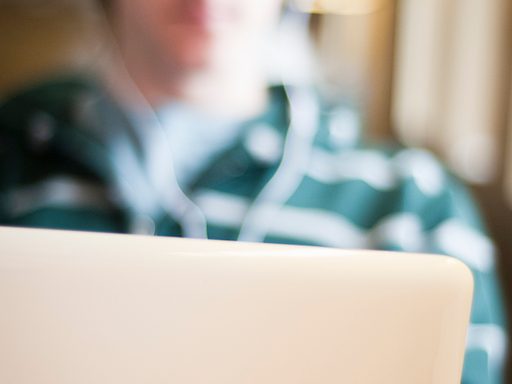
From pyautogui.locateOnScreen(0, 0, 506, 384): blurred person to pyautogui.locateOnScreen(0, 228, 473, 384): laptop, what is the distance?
0.33 m

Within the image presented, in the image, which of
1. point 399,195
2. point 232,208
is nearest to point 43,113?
point 232,208

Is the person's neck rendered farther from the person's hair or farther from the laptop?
the laptop

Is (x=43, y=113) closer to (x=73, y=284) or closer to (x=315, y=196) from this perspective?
(x=315, y=196)

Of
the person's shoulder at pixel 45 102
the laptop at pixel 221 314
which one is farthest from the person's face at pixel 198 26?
the laptop at pixel 221 314

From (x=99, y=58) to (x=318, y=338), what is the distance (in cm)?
67

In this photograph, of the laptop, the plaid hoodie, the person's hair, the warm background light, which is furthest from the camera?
the warm background light

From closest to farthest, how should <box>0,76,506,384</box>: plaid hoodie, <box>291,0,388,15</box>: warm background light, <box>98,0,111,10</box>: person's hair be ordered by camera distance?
<box>0,76,506,384</box>: plaid hoodie → <box>98,0,111,10</box>: person's hair → <box>291,0,388,15</box>: warm background light

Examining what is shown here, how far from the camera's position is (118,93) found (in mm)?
692

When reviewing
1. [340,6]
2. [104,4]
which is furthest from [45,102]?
[340,6]

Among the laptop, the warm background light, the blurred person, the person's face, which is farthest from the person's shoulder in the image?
the laptop

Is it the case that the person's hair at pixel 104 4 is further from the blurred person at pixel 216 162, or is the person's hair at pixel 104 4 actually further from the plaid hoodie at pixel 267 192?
the plaid hoodie at pixel 267 192

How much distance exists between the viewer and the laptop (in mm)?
246

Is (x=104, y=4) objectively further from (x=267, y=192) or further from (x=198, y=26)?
(x=267, y=192)

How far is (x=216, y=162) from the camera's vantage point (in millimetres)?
629
